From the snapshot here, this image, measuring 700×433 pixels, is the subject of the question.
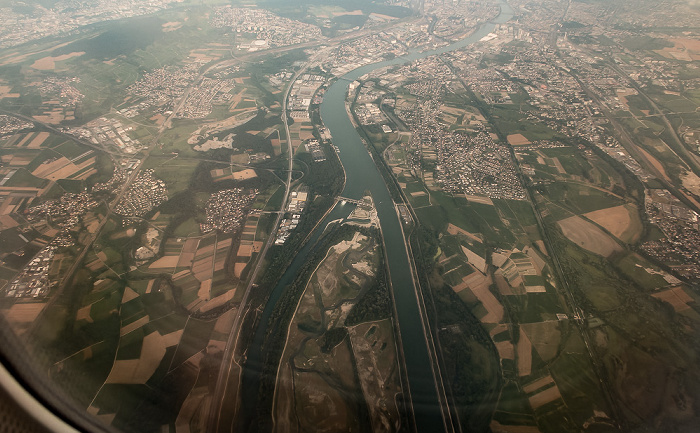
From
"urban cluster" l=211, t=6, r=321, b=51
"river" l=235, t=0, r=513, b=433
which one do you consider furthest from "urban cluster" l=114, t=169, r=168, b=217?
"urban cluster" l=211, t=6, r=321, b=51

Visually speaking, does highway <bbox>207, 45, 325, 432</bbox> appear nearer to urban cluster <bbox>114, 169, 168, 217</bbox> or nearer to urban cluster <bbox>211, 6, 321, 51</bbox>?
urban cluster <bbox>114, 169, 168, 217</bbox>

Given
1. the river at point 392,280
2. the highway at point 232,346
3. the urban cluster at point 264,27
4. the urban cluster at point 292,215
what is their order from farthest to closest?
the urban cluster at point 264,27
the urban cluster at point 292,215
the river at point 392,280
the highway at point 232,346

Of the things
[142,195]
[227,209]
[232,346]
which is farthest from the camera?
[142,195]

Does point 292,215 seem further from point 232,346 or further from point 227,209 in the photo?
point 232,346

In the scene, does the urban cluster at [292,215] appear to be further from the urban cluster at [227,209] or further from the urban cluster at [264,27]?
the urban cluster at [264,27]

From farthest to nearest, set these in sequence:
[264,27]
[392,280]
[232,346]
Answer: [264,27]
[392,280]
[232,346]

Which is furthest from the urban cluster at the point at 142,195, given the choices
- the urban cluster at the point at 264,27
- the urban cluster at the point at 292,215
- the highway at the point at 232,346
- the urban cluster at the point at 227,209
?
the urban cluster at the point at 264,27

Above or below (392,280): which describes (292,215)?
above

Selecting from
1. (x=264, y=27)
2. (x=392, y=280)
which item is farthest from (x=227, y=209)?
(x=264, y=27)

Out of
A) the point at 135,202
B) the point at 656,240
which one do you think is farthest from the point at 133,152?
the point at 656,240
